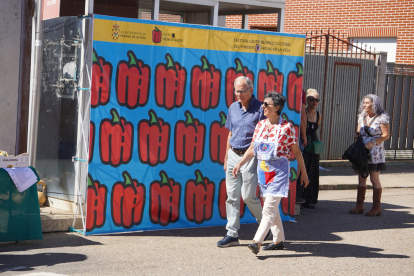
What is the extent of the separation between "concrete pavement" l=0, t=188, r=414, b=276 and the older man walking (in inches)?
13.0

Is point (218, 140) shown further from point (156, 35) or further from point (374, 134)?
point (374, 134)

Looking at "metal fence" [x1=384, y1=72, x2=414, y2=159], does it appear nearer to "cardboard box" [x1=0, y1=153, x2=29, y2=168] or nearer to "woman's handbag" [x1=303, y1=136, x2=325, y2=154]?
"woman's handbag" [x1=303, y1=136, x2=325, y2=154]

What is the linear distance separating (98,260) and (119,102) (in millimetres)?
2027

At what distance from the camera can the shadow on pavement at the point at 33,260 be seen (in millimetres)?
5348

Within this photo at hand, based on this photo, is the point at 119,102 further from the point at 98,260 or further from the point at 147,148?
the point at 98,260

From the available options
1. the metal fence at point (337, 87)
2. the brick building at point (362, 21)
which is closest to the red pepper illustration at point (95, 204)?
the metal fence at point (337, 87)

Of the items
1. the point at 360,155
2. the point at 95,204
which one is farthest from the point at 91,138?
the point at 360,155

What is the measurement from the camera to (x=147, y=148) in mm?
7113

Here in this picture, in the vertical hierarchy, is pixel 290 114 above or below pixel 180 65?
below

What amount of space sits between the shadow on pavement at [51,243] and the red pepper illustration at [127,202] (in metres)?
0.54

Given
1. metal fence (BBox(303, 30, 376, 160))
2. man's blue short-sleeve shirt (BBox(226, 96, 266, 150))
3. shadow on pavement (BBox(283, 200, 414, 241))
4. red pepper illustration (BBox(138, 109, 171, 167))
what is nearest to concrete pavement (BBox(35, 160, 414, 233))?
metal fence (BBox(303, 30, 376, 160))

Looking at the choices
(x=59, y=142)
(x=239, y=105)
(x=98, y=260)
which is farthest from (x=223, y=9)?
(x=98, y=260)

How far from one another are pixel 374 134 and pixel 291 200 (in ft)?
5.71

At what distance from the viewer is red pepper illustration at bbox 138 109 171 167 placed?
23.2ft
